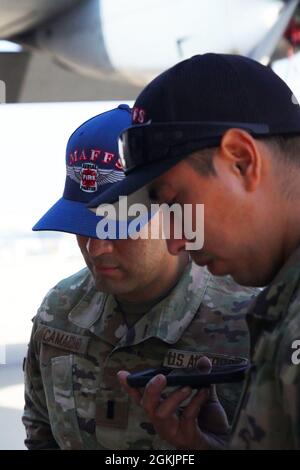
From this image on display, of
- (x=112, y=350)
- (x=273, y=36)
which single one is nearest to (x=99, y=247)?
(x=112, y=350)

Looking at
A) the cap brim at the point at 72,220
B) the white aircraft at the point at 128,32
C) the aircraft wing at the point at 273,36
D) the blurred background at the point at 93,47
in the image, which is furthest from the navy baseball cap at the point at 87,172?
the aircraft wing at the point at 273,36

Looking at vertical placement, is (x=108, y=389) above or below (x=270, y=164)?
below

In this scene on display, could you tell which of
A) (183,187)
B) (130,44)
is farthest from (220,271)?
(130,44)

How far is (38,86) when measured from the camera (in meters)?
6.50

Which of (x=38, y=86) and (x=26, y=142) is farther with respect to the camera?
(x=26, y=142)

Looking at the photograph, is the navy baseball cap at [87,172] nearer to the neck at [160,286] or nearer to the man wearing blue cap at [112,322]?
the man wearing blue cap at [112,322]

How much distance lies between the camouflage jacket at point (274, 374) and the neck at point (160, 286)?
0.53 m

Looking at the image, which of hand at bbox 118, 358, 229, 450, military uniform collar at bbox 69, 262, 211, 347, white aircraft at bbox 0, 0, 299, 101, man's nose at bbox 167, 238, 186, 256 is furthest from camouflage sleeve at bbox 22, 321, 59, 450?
white aircraft at bbox 0, 0, 299, 101

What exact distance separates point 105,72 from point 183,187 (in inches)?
219

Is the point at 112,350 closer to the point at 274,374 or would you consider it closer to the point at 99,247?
the point at 99,247

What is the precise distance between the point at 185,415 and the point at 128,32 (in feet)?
17.4

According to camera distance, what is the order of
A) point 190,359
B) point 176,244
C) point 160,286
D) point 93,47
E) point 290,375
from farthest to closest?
point 93,47 < point 160,286 < point 190,359 < point 176,244 < point 290,375

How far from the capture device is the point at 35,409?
1558 mm

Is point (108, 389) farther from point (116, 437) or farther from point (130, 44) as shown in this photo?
point (130, 44)
